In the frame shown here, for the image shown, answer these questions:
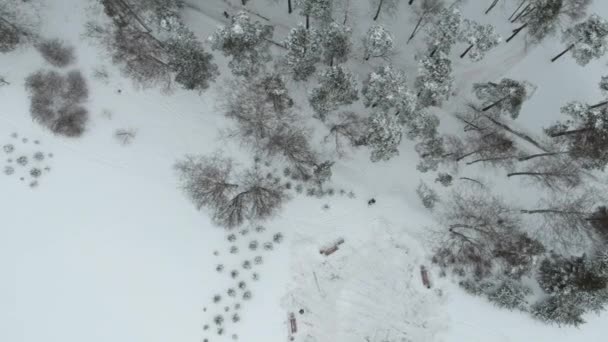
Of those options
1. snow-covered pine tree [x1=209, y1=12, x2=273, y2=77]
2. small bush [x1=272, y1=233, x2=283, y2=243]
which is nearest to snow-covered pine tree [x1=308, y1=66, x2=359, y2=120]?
snow-covered pine tree [x1=209, y1=12, x2=273, y2=77]

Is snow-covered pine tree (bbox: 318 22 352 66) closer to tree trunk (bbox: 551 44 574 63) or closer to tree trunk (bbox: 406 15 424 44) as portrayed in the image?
tree trunk (bbox: 406 15 424 44)

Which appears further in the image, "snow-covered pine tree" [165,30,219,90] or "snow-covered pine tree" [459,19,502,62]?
"snow-covered pine tree" [459,19,502,62]

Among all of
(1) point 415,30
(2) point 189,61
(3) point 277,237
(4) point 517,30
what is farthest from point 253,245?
(4) point 517,30

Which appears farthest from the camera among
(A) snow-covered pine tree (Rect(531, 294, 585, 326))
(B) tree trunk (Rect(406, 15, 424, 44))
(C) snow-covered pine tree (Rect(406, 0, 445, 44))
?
(C) snow-covered pine tree (Rect(406, 0, 445, 44))

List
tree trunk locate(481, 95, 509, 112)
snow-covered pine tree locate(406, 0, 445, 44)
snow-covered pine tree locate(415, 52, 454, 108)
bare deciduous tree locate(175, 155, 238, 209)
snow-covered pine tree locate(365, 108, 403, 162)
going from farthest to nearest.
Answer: snow-covered pine tree locate(406, 0, 445, 44) → bare deciduous tree locate(175, 155, 238, 209) → tree trunk locate(481, 95, 509, 112) → snow-covered pine tree locate(415, 52, 454, 108) → snow-covered pine tree locate(365, 108, 403, 162)

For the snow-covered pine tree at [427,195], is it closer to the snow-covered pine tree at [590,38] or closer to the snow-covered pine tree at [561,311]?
the snow-covered pine tree at [561,311]

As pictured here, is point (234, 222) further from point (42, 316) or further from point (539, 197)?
point (539, 197)

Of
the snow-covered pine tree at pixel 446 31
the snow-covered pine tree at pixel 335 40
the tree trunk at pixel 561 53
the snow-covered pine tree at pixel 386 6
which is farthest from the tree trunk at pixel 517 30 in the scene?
the snow-covered pine tree at pixel 335 40
